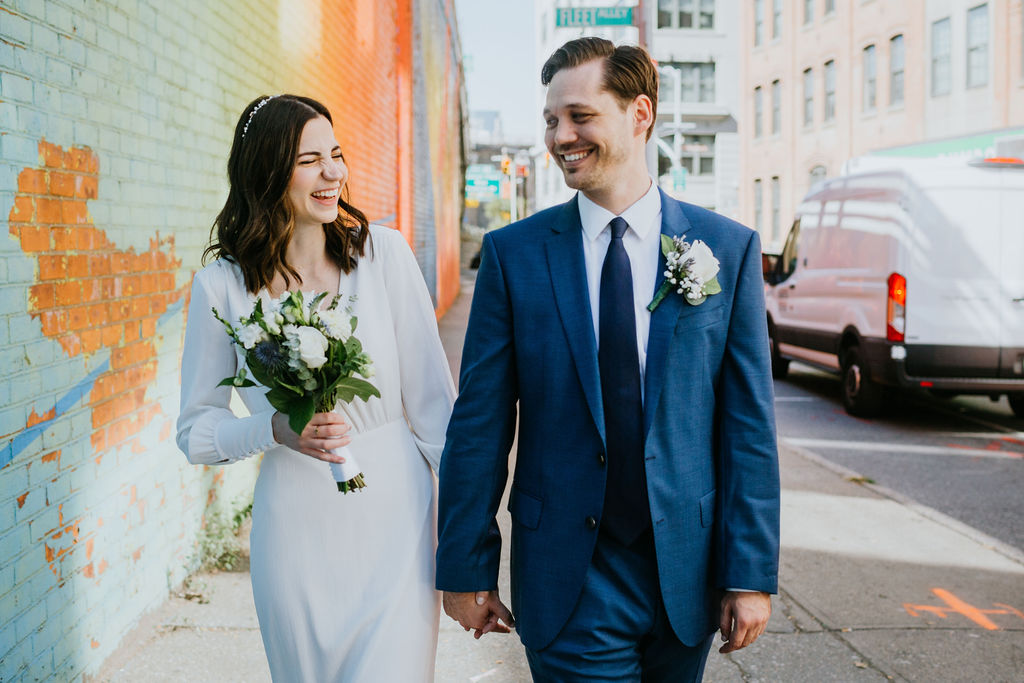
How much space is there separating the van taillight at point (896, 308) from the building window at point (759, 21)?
3252 cm

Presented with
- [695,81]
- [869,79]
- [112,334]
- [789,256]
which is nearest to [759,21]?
[869,79]

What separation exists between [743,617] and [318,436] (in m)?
1.08

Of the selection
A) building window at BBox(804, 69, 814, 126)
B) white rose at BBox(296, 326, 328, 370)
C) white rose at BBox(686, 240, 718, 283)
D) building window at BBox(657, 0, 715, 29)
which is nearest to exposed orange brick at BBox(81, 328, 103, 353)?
white rose at BBox(296, 326, 328, 370)

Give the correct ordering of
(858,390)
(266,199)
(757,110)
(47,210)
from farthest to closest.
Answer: (757,110) < (858,390) < (47,210) < (266,199)

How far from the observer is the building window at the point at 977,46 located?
26.3m

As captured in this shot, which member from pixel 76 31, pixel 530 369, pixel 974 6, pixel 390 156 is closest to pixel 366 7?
pixel 390 156

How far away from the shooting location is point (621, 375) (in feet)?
7.75

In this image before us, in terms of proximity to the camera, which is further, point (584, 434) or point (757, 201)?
point (757, 201)

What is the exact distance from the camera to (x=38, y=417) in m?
3.34

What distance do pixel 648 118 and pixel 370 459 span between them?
44.3 inches

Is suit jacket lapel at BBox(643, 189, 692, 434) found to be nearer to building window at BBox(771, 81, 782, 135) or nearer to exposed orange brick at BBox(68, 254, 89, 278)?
exposed orange brick at BBox(68, 254, 89, 278)

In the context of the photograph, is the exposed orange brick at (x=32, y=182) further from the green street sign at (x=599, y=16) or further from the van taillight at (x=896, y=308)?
the van taillight at (x=896, y=308)

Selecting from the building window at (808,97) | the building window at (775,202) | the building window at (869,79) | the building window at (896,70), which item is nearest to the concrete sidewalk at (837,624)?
the building window at (896,70)

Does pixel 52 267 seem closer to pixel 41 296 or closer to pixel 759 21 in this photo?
pixel 41 296
